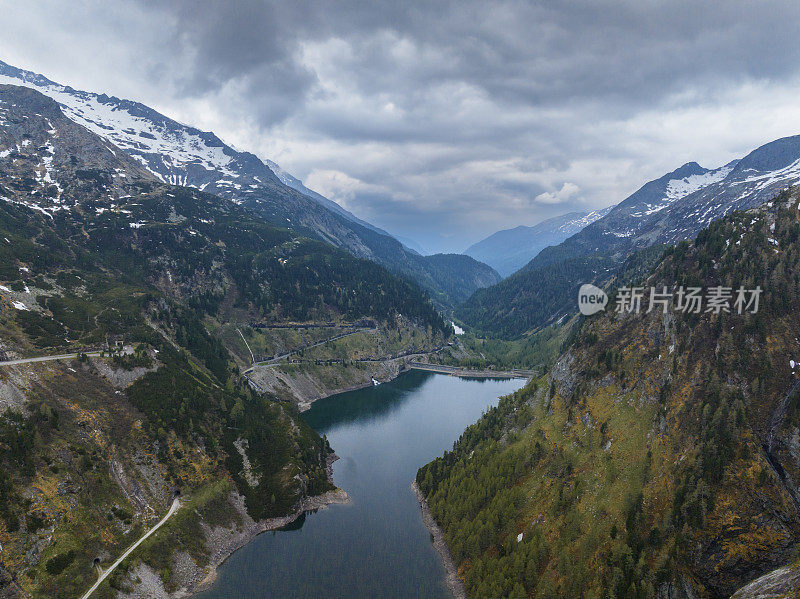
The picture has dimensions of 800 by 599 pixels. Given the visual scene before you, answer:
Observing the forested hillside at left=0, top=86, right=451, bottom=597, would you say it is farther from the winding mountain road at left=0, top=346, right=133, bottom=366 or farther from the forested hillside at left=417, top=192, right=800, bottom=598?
the forested hillside at left=417, top=192, right=800, bottom=598

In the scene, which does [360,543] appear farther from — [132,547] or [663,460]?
[663,460]

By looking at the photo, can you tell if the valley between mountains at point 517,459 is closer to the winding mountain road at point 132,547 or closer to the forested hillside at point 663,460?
the forested hillside at point 663,460

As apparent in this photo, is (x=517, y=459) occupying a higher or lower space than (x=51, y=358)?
lower

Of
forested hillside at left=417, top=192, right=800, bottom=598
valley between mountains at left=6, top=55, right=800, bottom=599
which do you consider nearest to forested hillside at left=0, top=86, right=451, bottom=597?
valley between mountains at left=6, top=55, right=800, bottom=599

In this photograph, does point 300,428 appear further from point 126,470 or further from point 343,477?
point 126,470

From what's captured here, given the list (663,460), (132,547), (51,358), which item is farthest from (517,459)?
(51,358)

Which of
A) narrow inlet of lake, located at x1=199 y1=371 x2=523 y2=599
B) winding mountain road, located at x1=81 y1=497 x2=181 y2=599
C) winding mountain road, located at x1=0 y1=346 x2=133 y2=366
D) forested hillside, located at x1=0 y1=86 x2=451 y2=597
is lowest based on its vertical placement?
narrow inlet of lake, located at x1=199 y1=371 x2=523 y2=599
